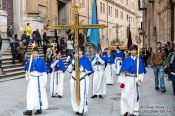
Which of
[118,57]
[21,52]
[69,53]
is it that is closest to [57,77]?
[21,52]

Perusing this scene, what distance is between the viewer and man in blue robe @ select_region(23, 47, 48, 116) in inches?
460

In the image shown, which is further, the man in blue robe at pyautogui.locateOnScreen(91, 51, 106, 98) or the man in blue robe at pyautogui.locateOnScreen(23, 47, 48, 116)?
the man in blue robe at pyautogui.locateOnScreen(91, 51, 106, 98)

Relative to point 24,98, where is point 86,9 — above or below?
above

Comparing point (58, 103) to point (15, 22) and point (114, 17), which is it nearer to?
point (15, 22)

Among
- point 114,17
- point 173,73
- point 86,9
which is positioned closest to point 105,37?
point 114,17

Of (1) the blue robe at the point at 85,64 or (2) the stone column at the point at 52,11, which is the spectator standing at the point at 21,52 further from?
(1) the blue robe at the point at 85,64

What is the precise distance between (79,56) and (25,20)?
19685 millimetres

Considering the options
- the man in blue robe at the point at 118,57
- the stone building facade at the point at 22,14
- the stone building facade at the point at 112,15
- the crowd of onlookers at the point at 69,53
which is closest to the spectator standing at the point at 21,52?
the crowd of onlookers at the point at 69,53

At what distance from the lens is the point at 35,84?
38.6ft

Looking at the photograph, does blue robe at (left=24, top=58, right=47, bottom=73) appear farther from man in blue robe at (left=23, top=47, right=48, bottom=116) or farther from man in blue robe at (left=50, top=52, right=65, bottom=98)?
man in blue robe at (left=50, top=52, right=65, bottom=98)

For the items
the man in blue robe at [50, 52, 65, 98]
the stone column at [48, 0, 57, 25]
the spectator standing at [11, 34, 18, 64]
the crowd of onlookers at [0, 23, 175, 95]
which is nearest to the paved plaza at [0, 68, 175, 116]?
the man in blue robe at [50, 52, 65, 98]

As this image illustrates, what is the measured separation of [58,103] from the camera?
13859 mm

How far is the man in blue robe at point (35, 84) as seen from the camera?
11.7 m

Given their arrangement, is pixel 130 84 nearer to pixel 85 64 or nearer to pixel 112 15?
pixel 85 64
